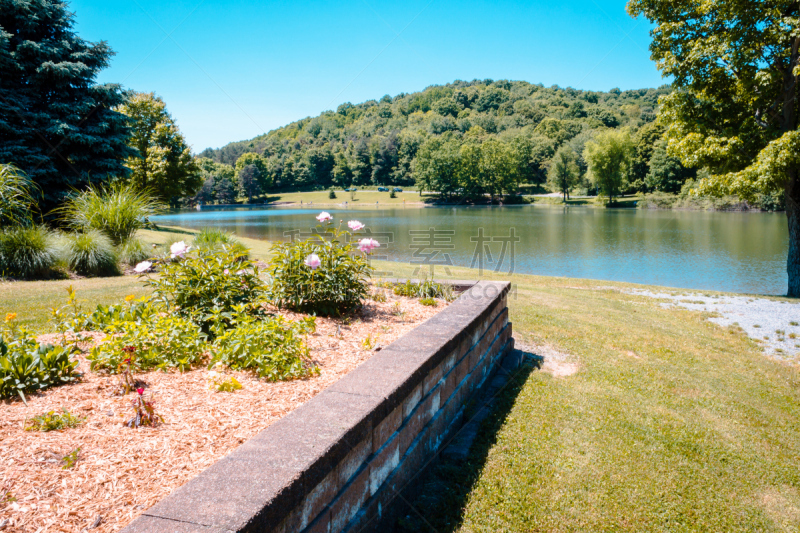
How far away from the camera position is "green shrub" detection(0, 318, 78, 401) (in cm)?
238

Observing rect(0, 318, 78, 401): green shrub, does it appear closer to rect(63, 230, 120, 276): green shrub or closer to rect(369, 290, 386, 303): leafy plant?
rect(369, 290, 386, 303): leafy plant

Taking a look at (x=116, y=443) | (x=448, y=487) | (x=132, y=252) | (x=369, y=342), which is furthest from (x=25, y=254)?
(x=448, y=487)

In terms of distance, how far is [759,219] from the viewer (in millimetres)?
31750

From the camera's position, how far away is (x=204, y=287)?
3523 mm

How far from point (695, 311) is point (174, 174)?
92.5 feet

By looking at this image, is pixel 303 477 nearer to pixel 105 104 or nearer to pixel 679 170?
pixel 105 104

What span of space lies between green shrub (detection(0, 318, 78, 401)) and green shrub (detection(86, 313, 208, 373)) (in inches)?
7.0

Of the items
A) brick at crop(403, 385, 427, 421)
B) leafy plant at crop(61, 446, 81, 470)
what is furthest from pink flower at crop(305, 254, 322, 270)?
leafy plant at crop(61, 446, 81, 470)

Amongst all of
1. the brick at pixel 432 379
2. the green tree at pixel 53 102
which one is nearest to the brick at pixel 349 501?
the brick at pixel 432 379

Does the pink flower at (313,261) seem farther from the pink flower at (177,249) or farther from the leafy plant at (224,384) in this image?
the leafy plant at (224,384)

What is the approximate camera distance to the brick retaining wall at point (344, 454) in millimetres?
1483

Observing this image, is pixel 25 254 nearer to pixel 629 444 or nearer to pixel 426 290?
pixel 426 290

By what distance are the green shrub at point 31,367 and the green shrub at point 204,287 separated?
893mm

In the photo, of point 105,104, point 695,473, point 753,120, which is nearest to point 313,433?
point 695,473
